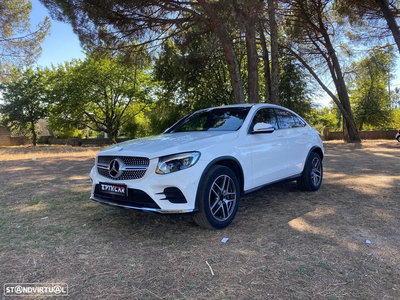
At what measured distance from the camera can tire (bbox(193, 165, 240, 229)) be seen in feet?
10.7

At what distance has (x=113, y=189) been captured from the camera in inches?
133

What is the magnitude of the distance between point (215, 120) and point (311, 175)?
221 centimetres

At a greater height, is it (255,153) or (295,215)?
(255,153)

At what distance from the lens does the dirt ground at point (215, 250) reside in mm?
2332

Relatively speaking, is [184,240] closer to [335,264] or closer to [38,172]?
[335,264]

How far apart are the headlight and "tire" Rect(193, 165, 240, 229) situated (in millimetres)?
267

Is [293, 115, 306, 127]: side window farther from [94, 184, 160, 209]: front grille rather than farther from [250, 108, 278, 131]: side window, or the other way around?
[94, 184, 160, 209]: front grille

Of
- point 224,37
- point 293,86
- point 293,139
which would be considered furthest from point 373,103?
point 293,139

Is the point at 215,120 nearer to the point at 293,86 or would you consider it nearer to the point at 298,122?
the point at 298,122

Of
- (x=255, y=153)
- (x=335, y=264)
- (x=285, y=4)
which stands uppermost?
(x=285, y=4)

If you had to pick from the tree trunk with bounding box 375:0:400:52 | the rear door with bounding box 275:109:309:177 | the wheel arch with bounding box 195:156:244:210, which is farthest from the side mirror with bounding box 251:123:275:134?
the tree trunk with bounding box 375:0:400:52

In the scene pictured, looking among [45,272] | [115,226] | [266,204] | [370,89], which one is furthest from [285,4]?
[370,89]

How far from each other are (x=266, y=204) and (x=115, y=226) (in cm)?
240

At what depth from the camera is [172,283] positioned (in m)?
2.40
